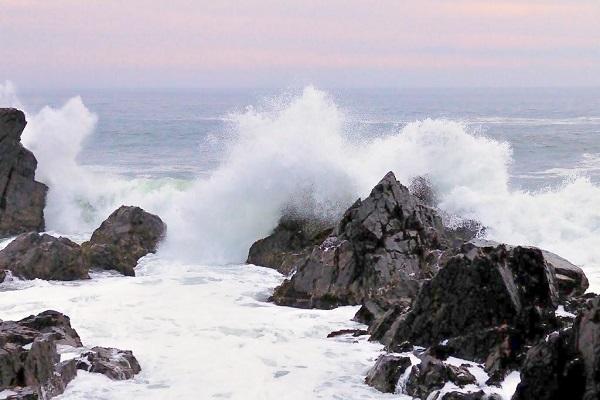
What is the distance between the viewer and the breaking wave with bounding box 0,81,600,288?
59.0ft

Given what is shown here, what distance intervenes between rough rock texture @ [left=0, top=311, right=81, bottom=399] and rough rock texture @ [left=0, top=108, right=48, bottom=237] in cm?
1087

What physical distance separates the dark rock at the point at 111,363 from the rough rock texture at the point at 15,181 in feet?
36.3

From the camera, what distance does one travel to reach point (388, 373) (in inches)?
348

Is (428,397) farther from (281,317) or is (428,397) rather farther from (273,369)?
(281,317)

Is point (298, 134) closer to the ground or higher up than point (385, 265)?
higher up

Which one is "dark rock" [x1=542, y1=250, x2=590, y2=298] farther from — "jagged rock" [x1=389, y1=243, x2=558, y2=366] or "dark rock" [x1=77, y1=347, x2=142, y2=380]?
"dark rock" [x1=77, y1=347, x2=142, y2=380]

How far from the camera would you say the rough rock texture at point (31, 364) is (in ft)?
26.4

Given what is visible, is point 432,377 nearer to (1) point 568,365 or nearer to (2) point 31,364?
(1) point 568,365

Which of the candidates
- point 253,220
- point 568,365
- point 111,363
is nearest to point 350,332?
point 111,363

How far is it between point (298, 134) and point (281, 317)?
26.1ft

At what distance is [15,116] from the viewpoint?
20.1m

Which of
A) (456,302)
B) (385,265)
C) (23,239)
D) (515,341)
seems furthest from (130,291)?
(515,341)

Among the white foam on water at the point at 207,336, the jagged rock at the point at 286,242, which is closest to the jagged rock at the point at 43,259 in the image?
the white foam on water at the point at 207,336

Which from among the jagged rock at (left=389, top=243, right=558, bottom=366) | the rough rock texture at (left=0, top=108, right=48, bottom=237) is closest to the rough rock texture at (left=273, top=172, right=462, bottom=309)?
the jagged rock at (left=389, top=243, right=558, bottom=366)
